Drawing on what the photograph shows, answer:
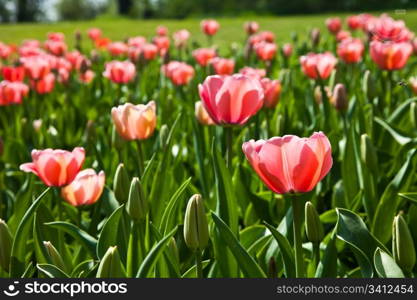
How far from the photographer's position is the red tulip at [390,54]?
3037 mm

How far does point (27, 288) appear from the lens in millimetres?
1357

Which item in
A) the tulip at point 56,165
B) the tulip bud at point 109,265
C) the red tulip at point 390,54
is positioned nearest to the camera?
the tulip bud at point 109,265

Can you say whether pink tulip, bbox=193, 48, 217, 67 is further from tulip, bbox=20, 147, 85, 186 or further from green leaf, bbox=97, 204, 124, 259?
green leaf, bbox=97, 204, 124, 259

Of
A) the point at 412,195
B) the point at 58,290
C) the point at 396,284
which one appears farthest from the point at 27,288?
the point at 412,195

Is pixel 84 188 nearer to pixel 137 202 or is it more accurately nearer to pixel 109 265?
pixel 137 202

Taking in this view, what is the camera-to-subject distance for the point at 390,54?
3047mm

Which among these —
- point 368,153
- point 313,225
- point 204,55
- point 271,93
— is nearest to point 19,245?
point 313,225

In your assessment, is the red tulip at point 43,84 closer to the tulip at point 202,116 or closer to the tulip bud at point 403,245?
the tulip at point 202,116

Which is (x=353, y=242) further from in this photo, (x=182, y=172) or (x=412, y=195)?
(x=182, y=172)

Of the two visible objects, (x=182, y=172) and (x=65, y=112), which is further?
(x=65, y=112)

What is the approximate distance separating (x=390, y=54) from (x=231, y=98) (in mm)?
1431

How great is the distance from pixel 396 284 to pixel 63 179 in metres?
1.00

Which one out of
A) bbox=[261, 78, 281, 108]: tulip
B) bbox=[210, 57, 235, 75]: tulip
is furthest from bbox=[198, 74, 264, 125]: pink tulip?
bbox=[210, 57, 235, 75]: tulip

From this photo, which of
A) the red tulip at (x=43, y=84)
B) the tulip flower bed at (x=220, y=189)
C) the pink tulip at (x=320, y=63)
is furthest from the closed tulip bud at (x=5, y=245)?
the red tulip at (x=43, y=84)
